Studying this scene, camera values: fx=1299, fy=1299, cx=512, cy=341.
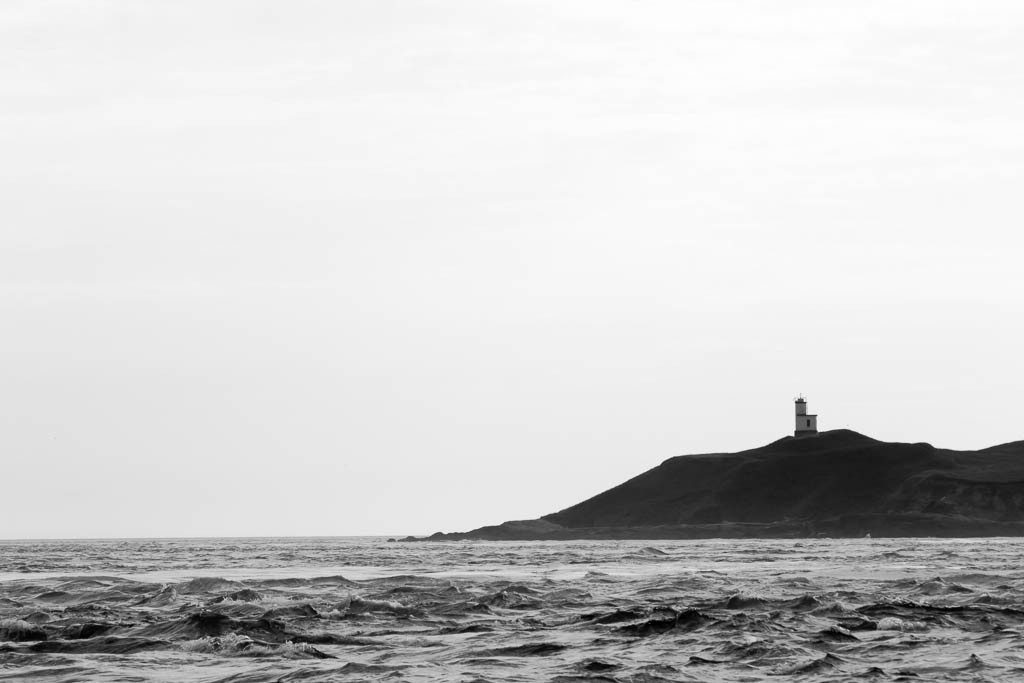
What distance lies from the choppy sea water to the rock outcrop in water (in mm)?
124109

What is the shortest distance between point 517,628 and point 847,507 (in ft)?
542

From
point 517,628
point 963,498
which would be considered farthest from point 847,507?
point 517,628

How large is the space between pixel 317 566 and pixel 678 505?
473 feet

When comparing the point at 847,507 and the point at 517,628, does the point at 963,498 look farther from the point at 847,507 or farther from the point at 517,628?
the point at 517,628

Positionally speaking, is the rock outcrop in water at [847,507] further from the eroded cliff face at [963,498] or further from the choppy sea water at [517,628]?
the choppy sea water at [517,628]

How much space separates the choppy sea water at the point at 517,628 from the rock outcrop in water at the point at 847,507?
12411 centimetres

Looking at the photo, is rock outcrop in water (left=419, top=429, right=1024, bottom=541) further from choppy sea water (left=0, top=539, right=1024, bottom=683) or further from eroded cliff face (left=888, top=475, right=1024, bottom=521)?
choppy sea water (left=0, top=539, right=1024, bottom=683)

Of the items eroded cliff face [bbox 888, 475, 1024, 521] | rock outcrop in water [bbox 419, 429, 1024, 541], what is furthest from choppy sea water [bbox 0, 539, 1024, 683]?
eroded cliff face [bbox 888, 475, 1024, 521]

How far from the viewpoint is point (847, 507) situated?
18388cm

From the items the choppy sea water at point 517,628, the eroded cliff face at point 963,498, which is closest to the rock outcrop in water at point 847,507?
the eroded cliff face at point 963,498

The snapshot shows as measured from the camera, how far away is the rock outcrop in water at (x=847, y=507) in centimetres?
16462

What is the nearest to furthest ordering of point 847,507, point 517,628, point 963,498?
point 517,628 → point 963,498 → point 847,507

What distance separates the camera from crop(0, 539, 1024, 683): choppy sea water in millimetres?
20203

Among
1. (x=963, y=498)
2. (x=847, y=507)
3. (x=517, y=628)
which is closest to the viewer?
(x=517, y=628)
